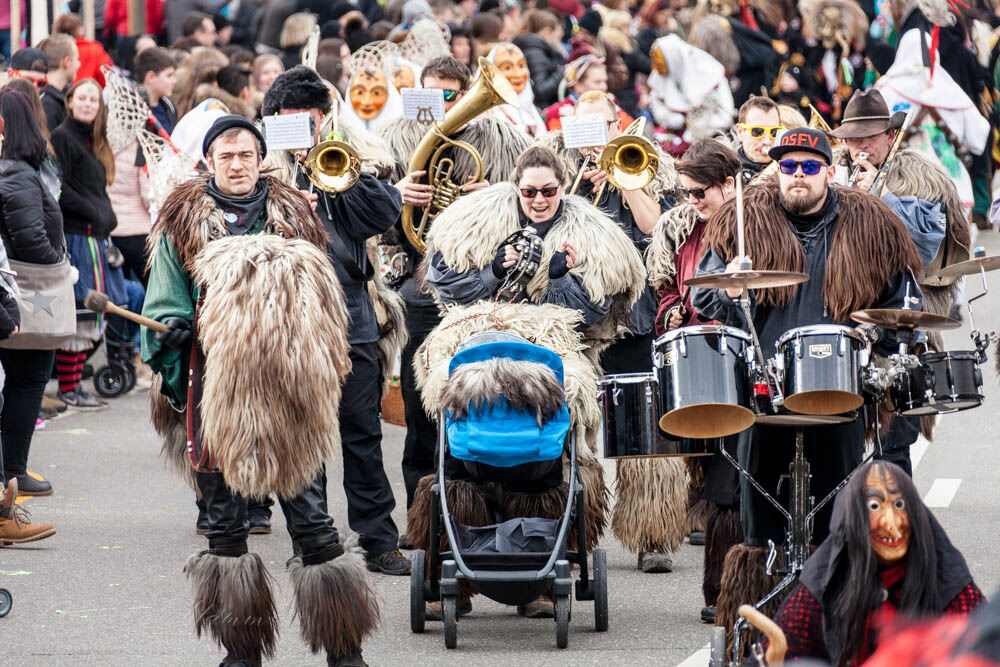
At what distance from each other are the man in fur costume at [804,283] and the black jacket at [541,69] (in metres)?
10.2

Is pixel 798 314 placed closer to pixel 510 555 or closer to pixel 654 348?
pixel 654 348

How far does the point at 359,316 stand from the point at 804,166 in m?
2.38

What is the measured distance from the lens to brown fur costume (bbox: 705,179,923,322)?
5762mm

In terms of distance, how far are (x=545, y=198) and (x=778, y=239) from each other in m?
1.58

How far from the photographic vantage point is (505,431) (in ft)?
20.8

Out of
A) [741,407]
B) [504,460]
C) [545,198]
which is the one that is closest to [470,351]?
[504,460]

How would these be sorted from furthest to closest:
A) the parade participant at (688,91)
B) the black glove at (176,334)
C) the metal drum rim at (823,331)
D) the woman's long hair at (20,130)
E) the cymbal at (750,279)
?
the parade participant at (688,91) → the woman's long hair at (20,130) → the black glove at (176,334) → the metal drum rim at (823,331) → the cymbal at (750,279)

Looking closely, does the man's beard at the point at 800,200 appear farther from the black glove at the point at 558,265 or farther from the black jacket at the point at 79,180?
the black jacket at the point at 79,180

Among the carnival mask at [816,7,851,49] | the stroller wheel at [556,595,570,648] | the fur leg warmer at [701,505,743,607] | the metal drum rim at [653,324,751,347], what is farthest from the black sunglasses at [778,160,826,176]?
the carnival mask at [816,7,851,49]

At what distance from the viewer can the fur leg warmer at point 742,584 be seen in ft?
18.8

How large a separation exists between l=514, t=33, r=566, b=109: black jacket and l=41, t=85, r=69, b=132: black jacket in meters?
5.61

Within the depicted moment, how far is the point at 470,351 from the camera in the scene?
6.52 meters

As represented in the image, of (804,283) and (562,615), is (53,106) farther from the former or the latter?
(804,283)

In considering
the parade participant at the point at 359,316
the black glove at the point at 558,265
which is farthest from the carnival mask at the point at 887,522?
the parade participant at the point at 359,316
